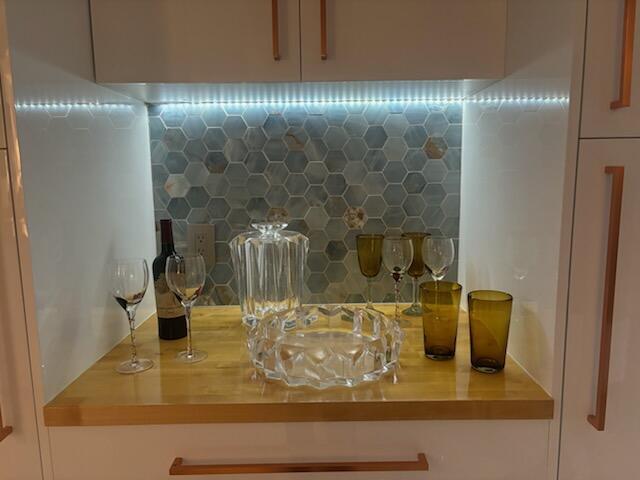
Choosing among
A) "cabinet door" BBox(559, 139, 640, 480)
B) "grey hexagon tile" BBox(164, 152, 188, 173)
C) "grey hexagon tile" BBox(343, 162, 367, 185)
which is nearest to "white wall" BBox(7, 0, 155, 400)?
"grey hexagon tile" BBox(164, 152, 188, 173)

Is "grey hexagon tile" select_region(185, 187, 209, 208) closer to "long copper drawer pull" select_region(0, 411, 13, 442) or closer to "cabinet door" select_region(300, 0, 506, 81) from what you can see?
"cabinet door" select_region(300, 0, 506, 81)

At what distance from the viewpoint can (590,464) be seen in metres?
0.88

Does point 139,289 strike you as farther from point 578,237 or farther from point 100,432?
point 578,237

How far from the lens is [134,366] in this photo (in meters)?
1.00

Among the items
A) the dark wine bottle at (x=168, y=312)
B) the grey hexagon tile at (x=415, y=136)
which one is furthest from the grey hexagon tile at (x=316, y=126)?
the dark wine bottle at (x=168, y=312)

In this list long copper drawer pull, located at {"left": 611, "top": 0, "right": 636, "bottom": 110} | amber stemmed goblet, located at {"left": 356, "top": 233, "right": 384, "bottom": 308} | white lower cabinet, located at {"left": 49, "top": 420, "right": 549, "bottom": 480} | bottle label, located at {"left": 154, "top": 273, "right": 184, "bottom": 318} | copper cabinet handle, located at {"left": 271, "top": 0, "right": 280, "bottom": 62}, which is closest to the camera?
long copper drawer pull, located at {"left": 611, "top": 0, "right": 636, "bottom": 110}

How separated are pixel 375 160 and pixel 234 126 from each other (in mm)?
422

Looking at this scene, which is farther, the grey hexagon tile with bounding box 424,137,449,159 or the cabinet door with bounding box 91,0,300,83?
the grey hexagon tile with bounding box 424,137,449,159

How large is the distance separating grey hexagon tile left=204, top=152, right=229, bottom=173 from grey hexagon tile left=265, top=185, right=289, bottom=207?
0.49ft

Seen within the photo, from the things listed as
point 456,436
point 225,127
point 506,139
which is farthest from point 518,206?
point 225,127

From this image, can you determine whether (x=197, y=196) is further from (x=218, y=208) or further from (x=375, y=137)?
(x=375, y=137)

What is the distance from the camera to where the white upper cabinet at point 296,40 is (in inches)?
39.1

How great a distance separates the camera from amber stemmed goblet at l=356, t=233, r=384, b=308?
1294 millimetres

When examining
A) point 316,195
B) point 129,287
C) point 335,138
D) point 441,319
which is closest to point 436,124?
point 335,138
